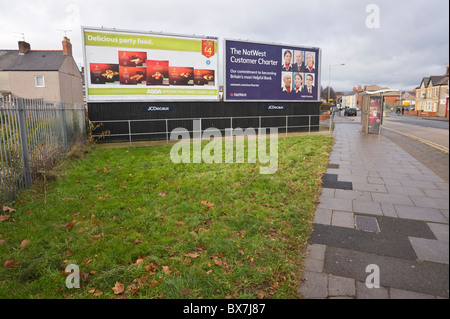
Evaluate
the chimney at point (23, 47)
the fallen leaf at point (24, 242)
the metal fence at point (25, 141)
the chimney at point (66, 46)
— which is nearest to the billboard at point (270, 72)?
the metal fence at point (25, 141)

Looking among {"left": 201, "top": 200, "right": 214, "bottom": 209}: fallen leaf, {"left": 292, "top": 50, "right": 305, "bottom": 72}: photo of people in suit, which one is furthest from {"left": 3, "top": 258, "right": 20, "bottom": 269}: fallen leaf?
{"left": 292, "top": 50, "right": 305, "bottom": 72}: photo of people in suit

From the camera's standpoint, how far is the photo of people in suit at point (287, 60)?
18328 millimetres

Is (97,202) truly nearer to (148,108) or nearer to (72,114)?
(72,114)

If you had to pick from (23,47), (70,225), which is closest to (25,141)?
(70,225)

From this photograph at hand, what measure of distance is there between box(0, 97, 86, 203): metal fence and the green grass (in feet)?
1.30

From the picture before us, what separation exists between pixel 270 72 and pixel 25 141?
14.6m

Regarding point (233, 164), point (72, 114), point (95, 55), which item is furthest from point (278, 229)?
point (95, 55)

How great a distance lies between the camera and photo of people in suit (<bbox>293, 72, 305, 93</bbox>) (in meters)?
18.9

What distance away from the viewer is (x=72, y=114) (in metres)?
11.5

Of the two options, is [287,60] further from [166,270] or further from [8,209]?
[166,270]

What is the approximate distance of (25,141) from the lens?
6656mm

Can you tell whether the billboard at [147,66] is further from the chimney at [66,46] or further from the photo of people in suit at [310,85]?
the chimney at [66,46]

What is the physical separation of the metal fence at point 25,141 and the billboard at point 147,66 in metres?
5.63
